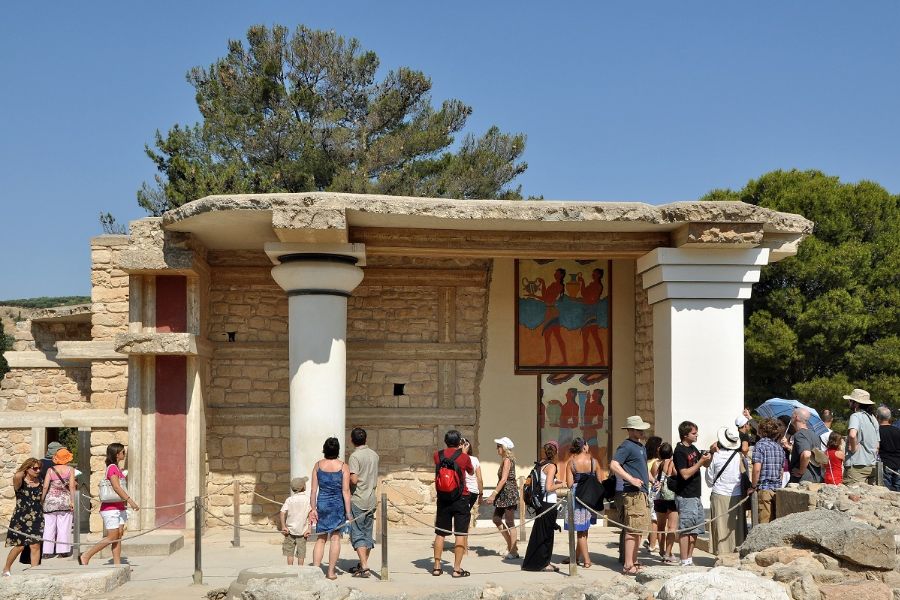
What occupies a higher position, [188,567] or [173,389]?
[173,389]

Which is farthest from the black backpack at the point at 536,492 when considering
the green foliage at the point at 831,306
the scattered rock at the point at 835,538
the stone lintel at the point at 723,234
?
the green foliage at the point at 831,306

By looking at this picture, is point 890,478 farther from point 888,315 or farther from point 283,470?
point 888,315

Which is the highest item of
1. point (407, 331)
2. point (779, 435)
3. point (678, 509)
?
point (407, 331)

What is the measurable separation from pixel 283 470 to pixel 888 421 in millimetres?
6648

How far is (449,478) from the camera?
28.4 ft

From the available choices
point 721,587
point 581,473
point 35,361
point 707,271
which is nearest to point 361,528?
point 581,473

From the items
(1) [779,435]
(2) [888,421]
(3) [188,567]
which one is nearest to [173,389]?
(3) [188,567]

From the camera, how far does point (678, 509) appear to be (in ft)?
29.5

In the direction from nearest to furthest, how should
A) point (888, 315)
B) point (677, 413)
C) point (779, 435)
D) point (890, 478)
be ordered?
point (779, 435)
point (890, 478)
point (677, 413)
point (888, 315)

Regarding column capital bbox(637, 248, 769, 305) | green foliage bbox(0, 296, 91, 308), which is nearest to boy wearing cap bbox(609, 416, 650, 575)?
column capital bbox(637, 248, 769, 305)

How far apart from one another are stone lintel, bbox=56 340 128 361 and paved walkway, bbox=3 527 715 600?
7.66 feet

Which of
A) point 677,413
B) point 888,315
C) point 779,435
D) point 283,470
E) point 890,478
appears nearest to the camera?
point 779,435

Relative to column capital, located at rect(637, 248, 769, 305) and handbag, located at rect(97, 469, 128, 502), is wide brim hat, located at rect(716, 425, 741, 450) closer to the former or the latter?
column capital, located at rect(637, 248, 769, 305)

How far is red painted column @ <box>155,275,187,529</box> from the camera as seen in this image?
11.3 meters
